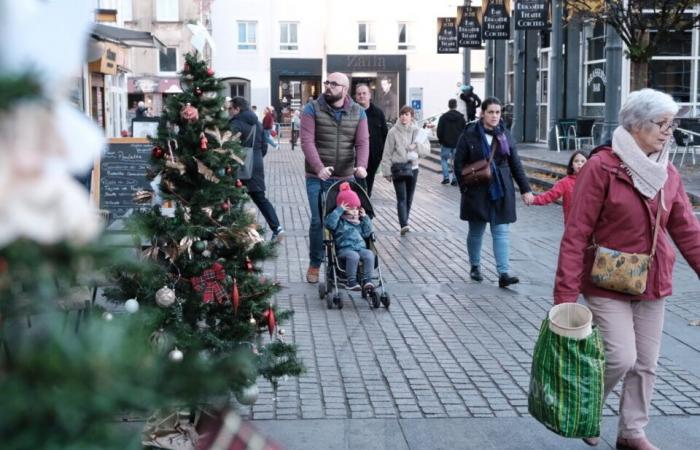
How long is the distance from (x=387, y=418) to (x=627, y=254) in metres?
1.75

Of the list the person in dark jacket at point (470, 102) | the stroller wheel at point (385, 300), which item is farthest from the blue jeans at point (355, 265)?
the person in dark jacket at point (470, 102)

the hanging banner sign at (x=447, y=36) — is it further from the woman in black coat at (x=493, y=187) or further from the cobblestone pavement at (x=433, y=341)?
the woman in black coat at (x=493, y=187)

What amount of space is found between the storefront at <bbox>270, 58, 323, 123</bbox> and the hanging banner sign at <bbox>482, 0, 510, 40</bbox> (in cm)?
3241

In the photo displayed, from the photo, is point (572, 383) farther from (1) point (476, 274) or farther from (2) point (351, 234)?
(1) point (476, 274)

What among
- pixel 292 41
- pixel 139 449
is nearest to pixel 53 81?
pixel 139 449

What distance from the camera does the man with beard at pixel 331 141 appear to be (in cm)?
1029

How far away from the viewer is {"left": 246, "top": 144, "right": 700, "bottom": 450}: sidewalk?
579 centimetres

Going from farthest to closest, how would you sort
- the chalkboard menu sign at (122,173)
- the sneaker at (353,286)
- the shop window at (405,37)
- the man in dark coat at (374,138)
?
the shop window at (405,37), the man in dark coat at (374,138), the chalkboard menu sign at (122,173), the sneaker at (353,286)

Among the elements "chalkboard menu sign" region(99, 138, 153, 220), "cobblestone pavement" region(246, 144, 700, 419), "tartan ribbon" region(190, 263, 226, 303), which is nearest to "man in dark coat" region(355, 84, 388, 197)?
"cobblestone pavement" region(246, 144, 700, 419)

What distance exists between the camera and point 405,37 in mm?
63250

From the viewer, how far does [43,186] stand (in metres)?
0.99

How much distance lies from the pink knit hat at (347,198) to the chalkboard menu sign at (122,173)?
454 cm

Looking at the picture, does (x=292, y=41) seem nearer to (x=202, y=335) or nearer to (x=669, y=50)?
(x=669, y=50)

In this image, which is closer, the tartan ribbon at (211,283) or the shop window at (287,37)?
the tartan ribbon at (211,283)
